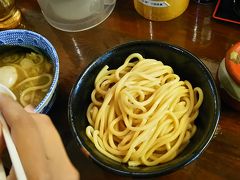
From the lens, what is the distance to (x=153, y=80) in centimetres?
82

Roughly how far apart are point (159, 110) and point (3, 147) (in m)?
0.34

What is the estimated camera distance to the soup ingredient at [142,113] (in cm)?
75

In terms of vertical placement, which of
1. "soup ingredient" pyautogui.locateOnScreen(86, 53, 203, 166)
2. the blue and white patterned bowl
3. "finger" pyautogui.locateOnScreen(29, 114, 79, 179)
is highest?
the blue and white patterned bowl

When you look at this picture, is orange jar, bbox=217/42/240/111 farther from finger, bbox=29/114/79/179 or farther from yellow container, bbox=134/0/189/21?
finger, bbox=29/114/79/179

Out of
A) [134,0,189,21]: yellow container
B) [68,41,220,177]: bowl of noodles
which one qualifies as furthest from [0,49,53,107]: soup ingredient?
[134,0,189,21]: yellow container

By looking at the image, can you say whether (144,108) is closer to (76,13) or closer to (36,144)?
(36,144)

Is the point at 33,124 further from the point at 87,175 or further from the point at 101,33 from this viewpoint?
the point at 101,33

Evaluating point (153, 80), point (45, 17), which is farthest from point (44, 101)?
point (45, 17)

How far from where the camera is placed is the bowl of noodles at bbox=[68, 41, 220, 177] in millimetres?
730

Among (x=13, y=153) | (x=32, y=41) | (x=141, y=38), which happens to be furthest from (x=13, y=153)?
(x=141, y=38)

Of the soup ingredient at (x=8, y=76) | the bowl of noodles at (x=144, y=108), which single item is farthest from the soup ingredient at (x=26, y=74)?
the bowl of noodles at (x=144, y=108)

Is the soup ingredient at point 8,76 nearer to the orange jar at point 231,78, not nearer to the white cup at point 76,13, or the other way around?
the white cup at point 76,13

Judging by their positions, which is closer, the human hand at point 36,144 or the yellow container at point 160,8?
the human hand at point 36,144

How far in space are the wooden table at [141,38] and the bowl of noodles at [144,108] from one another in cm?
8
